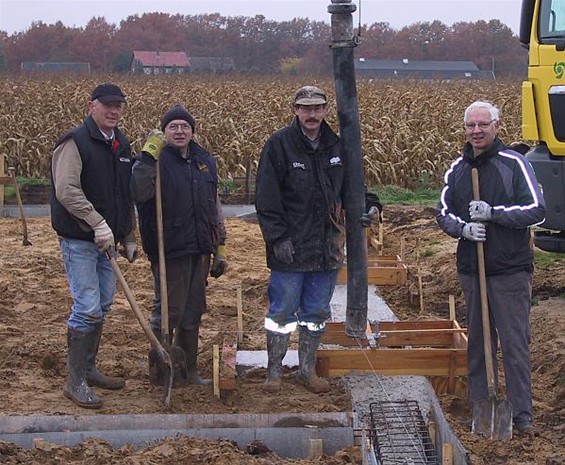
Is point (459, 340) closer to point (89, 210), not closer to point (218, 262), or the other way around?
point (218, 262)

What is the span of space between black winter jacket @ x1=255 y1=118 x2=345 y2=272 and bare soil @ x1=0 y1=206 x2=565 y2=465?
94 centimetres

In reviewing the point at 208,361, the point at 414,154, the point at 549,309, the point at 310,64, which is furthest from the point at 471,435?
the point at 310,64

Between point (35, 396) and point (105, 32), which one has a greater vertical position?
point (105, 32)

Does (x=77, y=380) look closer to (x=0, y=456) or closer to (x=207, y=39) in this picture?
(x=0, y=456)

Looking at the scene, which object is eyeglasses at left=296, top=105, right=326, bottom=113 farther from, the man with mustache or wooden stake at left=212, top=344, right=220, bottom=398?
wooden stake at left=212, top=344, right=220, bottom=398

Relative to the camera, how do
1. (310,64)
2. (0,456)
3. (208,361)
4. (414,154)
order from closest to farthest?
(0,456) < (208,361) < (414,154) < (310,64)

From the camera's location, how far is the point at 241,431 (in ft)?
17.1

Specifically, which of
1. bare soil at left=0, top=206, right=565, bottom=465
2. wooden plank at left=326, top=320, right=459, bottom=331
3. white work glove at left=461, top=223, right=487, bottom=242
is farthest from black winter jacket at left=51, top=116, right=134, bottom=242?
white work glove at left=461, top=223, right=487, bottom=242

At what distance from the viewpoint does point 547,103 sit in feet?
26.7

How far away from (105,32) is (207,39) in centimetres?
510

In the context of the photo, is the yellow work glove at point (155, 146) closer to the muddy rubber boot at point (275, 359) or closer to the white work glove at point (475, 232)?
the muddy rubber boot at point (275, 359)

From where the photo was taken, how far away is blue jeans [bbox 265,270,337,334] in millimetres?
6020

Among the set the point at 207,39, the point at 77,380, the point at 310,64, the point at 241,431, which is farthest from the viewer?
the point at 207,39

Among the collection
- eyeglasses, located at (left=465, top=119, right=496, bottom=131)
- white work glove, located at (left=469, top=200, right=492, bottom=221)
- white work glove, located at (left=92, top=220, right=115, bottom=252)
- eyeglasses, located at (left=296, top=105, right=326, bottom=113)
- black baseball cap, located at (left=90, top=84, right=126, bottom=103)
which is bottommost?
white work glove, located at (left=92, top=220, right=115, bottom=252)
